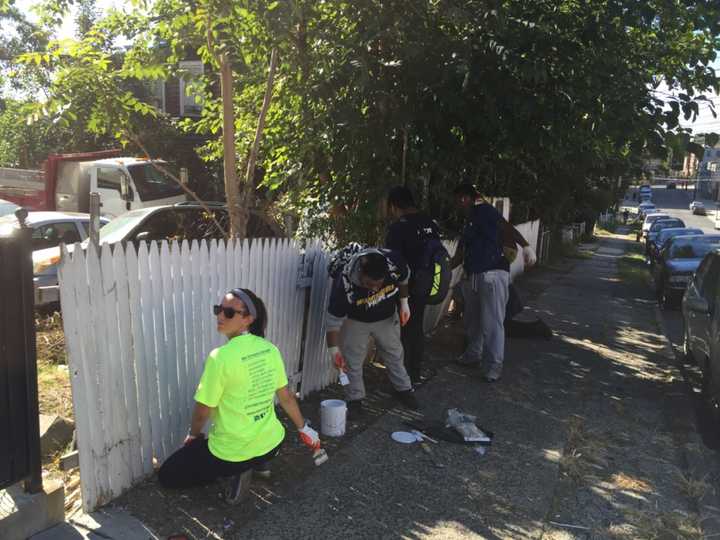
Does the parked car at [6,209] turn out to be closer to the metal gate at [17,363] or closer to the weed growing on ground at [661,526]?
the metal gate at [17,363]

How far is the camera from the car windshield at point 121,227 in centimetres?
884

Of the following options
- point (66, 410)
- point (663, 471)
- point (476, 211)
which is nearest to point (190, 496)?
point (66, 410)

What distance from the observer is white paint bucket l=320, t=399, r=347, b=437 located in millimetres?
4523

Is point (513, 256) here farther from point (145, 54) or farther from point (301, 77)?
point (145, 54)

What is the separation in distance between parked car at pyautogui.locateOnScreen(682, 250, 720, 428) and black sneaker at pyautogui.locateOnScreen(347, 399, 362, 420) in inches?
123

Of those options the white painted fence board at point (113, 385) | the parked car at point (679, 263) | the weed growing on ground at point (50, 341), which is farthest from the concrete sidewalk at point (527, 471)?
the parked car at point (679, 263)

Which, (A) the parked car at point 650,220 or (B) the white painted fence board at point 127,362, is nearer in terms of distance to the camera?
(B) the white painted fence board at point 127,362

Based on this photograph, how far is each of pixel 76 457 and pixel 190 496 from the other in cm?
66

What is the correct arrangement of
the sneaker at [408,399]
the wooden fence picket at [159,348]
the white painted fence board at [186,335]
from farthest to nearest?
1. the sneaker at [408,399]
2. the white painted fence board at [186,335]
3. the wooden fence picket at [159,348]

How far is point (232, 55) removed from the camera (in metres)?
5.77

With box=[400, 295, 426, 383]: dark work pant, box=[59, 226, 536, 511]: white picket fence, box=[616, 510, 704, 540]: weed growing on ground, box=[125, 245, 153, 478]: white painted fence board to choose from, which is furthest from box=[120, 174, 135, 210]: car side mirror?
box=[616, 510, 704, 540]: weed growing on ground

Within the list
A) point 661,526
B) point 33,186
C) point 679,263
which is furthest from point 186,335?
point 33,186

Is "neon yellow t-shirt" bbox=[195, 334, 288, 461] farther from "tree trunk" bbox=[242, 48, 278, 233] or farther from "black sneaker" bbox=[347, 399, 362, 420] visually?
"tree trunk" bbox=[242, 48, 278, 233]

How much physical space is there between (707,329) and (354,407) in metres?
3.64
